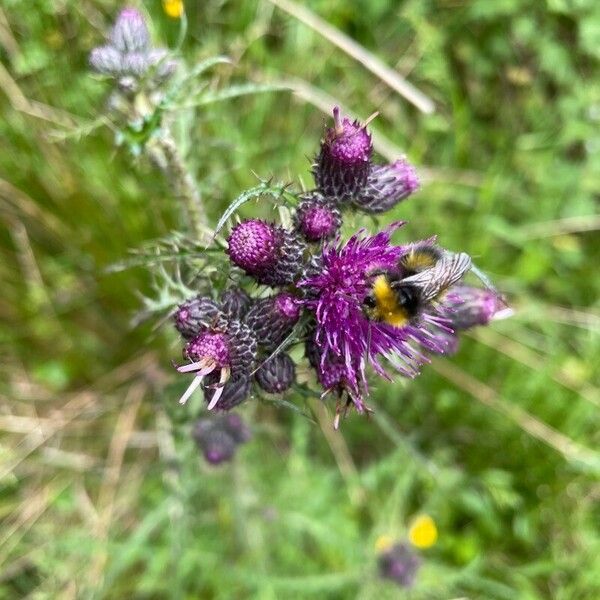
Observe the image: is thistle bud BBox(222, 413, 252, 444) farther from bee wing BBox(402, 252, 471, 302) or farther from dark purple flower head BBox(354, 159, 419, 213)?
bee wing BBox(402, 252, 471, 302)

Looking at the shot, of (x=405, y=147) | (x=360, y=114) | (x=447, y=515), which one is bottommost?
(x=447, y=515)

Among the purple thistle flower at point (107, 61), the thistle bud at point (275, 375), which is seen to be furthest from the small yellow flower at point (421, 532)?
the purple thistle flower at point (107, 61)

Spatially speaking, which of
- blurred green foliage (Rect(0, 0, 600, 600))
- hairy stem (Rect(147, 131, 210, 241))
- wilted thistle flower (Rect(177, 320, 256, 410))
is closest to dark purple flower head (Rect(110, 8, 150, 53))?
hairy stem (Rect(147, 131, 210, 241))

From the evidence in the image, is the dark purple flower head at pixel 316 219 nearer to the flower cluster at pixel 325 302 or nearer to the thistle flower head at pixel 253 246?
the flower cluster at pixel 325 302

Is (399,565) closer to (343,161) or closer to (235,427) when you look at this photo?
(235,427)

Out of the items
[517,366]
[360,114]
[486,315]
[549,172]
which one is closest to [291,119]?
[360,114]

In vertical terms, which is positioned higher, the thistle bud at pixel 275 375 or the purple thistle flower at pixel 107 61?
the purple thistle flower at pixel 107 61

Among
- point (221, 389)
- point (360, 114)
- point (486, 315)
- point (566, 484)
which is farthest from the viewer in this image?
point (360, 114)

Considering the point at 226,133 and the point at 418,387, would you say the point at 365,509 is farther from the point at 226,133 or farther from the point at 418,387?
the point at 226,133

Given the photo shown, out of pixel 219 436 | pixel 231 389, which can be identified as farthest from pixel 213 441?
pixel 231 389
